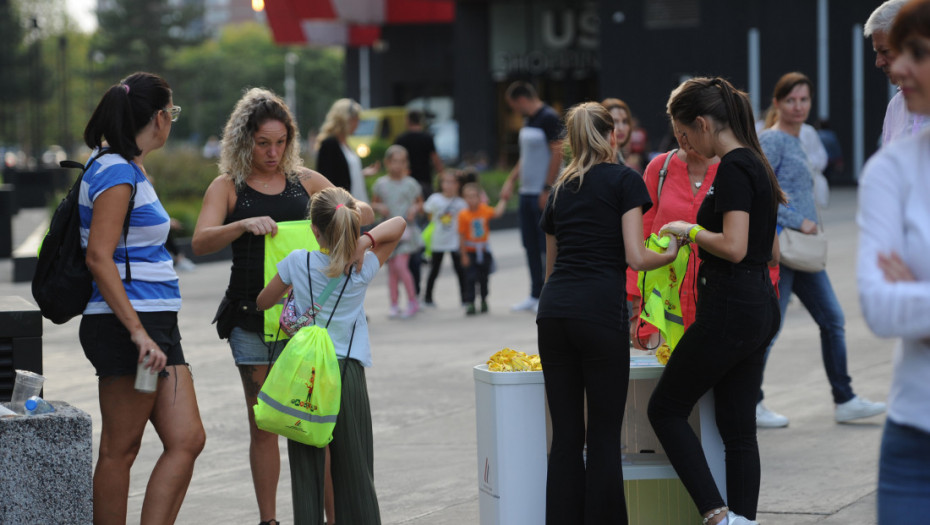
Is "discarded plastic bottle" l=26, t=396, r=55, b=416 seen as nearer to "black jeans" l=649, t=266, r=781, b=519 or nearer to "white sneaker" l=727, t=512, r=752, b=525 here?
"black jeans" l=649, t=266, r=781, b=519

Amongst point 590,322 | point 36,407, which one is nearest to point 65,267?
point 36,407

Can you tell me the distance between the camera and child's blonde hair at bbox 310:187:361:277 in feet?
14.3

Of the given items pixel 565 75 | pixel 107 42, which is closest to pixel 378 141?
pixel 565 75

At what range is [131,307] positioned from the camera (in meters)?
4.12

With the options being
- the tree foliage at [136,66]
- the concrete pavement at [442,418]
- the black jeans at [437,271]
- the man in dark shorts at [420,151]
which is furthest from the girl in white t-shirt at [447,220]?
the tree foliage at [136,66]

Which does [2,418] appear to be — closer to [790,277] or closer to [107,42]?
[790,277]

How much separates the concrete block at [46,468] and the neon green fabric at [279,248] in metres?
0.81

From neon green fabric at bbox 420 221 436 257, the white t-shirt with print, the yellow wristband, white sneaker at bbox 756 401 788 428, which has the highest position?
the yellow wristband

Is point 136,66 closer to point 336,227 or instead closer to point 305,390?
point 336,227

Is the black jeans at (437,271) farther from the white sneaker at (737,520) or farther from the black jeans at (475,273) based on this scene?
the white sneaker at (737,520)

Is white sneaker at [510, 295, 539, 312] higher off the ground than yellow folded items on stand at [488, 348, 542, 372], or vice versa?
yellow folded items on stand at [488, 348, 542, 372]

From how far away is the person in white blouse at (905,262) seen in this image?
2545 millimetres

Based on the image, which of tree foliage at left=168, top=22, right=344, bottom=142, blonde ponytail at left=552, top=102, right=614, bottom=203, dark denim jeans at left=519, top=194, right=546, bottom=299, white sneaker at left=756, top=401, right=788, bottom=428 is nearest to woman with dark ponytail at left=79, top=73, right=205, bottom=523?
blonde ponytail at left=552, top=102, right=614, bottom=203

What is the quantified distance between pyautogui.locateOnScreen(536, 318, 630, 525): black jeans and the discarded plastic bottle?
1906 mm
